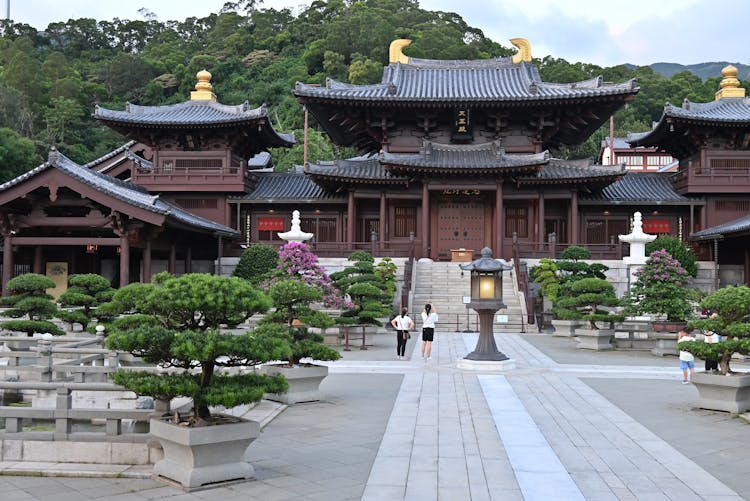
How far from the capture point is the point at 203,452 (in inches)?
305

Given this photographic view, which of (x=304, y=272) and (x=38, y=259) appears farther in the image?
(x=38, y=259)

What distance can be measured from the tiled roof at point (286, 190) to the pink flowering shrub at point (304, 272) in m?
13.4

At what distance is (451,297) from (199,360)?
23.4m

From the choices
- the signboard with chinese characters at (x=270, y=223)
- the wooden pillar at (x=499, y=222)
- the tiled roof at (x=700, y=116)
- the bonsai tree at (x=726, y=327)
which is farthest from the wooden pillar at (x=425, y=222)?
the bonsai tree at (x=726, y=327)

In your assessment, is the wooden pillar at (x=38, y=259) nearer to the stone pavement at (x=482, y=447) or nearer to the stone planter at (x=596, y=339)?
the stone pavement at (x=482, y=447)

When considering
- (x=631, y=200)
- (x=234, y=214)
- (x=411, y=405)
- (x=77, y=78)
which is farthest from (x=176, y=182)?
(x=77, y=78)

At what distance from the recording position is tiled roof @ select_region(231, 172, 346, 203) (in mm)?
39062

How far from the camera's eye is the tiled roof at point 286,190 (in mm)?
39062

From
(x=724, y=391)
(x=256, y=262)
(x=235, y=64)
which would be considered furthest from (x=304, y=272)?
(x=235, y=64)

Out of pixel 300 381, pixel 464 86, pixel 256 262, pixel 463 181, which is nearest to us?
pixel 300 381

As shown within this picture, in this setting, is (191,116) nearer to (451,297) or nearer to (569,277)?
(451,297)

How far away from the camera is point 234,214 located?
39875mm

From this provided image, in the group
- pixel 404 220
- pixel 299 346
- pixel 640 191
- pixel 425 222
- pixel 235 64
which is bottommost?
pixel 299 346

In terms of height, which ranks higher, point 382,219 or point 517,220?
point 517,220
